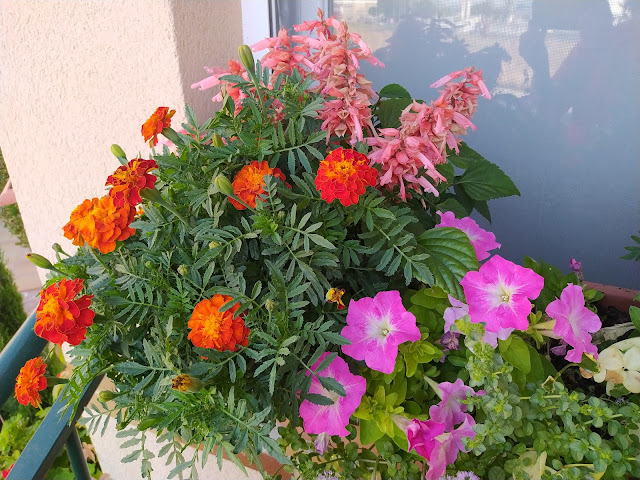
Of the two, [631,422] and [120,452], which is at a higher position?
[631,422]

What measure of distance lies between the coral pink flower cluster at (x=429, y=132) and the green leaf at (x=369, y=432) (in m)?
0.33

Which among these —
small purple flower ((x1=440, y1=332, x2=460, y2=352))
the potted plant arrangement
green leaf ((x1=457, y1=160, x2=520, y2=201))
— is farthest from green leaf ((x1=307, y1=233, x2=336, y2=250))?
green leaf ((x1=457, y1=160, x2=520, y2=201))

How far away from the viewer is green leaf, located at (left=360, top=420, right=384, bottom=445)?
0.64 m

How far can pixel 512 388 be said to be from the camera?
0.59m

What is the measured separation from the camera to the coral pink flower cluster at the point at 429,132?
0.64 m

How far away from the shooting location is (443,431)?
2.02ft

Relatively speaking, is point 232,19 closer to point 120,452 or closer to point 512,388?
point 512,388

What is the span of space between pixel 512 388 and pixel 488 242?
10.7 inches

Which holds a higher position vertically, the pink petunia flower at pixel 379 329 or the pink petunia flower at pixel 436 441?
the pink petunia flower at pixel 379 329

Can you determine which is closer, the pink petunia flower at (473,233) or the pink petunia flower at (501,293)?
the pink petunia flower at (501,293)

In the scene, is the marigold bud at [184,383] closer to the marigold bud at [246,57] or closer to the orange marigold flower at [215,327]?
the orange marigold flower at [215,327]

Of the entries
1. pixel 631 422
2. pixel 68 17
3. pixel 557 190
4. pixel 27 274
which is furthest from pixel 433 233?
pixel 27 274

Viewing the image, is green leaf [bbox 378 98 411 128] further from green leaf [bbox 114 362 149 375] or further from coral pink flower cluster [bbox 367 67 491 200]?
green leaf [bbox 114 362 149 375]

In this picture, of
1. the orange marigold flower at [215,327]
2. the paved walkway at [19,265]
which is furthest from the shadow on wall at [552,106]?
the paved walkway at [19,265]
